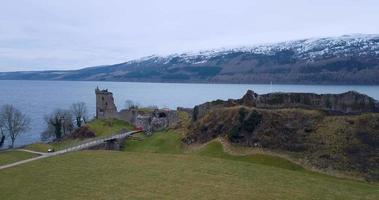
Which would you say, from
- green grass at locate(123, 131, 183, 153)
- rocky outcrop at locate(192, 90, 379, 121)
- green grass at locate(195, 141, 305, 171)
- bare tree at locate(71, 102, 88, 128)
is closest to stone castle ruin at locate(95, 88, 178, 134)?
green grass at locate(123, 131, 183, 153)

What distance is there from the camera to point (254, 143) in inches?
1893

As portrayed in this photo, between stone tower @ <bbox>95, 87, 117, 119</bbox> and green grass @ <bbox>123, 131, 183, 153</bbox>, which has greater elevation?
stone tower @ <bbox>95, 87, 117, 119</bbox>

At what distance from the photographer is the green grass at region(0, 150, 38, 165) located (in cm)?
4600

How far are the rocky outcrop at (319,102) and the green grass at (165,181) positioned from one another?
12.4 m

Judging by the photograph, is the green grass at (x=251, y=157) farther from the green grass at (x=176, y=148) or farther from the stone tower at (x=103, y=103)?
the stone tower at (x=103, y=103)

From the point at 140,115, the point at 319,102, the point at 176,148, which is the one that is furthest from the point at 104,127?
the point at 319,102

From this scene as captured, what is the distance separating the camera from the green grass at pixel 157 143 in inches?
2109

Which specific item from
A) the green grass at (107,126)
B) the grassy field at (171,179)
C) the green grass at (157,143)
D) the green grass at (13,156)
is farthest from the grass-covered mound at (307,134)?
the green grass at (107,126)

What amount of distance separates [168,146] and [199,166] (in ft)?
45.7

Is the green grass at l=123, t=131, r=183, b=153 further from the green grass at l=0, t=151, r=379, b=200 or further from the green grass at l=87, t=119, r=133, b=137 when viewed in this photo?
the green grass at l=87, t=119, r=133, b=137

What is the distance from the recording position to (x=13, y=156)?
1921 inches

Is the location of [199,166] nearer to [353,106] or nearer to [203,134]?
[203,134]

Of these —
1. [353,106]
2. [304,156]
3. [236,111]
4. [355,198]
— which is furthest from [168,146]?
[355,198]

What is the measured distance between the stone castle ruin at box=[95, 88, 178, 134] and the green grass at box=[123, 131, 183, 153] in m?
4.86
